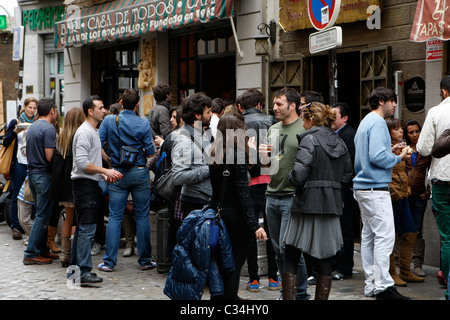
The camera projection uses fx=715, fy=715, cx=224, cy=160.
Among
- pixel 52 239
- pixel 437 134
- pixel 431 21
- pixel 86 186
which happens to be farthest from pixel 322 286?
pixel 52 239

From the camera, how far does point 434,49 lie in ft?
30.3

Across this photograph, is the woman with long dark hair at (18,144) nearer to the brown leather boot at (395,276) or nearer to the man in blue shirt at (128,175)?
the man in blue shirt at (128,175)

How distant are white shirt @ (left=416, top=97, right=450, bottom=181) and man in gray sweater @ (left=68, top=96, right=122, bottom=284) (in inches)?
131

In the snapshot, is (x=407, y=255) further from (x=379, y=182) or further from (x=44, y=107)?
(x=44, y=107)

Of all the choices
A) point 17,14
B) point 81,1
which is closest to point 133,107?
point 81,1

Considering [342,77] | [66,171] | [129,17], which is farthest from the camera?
[129,17]

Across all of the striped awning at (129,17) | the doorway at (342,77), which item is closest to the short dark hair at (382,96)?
the doorway at (342,77)

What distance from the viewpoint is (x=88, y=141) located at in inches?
313

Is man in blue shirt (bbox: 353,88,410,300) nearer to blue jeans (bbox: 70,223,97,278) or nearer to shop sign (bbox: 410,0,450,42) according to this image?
shop sign (bbox: 410,0,450,42)

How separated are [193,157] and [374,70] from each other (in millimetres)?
3809

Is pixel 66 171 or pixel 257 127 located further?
pixel 66 171

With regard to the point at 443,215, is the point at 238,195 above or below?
above

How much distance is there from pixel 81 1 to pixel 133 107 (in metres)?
9.22

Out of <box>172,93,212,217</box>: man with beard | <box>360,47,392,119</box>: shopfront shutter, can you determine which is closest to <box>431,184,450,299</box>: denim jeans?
<box>172,93,212,217</box>: man with beard
